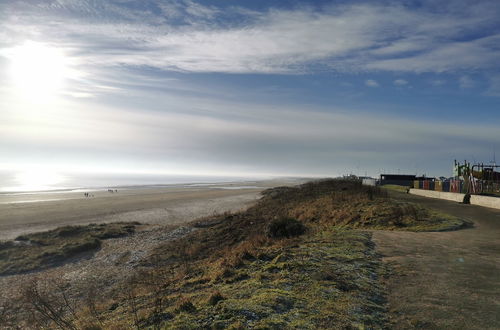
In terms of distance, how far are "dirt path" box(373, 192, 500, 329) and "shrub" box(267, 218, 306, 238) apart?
3761 mm

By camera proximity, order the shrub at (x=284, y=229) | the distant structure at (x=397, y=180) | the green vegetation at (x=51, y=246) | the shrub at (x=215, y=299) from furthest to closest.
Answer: the distant structure at (x=397, y=180) < the green vegetation at (x=51, y=246) < the shrub at (x=284, y=229) < the shrub at (x=215, y=299)

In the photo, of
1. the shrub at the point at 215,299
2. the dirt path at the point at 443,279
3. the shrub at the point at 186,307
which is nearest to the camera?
the dirt path at the point at 443,279

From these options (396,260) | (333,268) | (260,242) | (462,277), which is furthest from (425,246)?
(260,242)

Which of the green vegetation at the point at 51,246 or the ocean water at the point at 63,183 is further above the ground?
the ocean water at the point at 63,183

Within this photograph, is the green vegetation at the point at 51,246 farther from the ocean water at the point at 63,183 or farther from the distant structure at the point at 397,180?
the distant structure at the point at 397,180

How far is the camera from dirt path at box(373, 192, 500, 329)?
5852 mm

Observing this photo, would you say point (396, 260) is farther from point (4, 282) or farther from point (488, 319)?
point (4, 282)

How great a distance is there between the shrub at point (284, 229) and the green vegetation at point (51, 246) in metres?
11.2

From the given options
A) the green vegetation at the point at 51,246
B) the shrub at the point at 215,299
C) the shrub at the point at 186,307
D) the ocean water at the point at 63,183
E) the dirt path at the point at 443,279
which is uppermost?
the ocean water at the point at 63,183

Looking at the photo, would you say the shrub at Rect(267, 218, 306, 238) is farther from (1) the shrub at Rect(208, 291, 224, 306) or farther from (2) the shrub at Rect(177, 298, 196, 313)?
(2) the shrub at Rect(177, 298, 196, 313)

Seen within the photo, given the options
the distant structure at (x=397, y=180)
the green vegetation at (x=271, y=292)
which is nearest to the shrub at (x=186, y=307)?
the green vegetation at (x=271, y=292)

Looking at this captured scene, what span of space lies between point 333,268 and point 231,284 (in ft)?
8.61

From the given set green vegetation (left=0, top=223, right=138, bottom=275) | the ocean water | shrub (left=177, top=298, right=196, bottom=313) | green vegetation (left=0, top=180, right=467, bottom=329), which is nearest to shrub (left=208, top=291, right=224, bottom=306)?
green vegetation (left=0, top=180, right=467, bottom=329)

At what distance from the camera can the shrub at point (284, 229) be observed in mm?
15930
